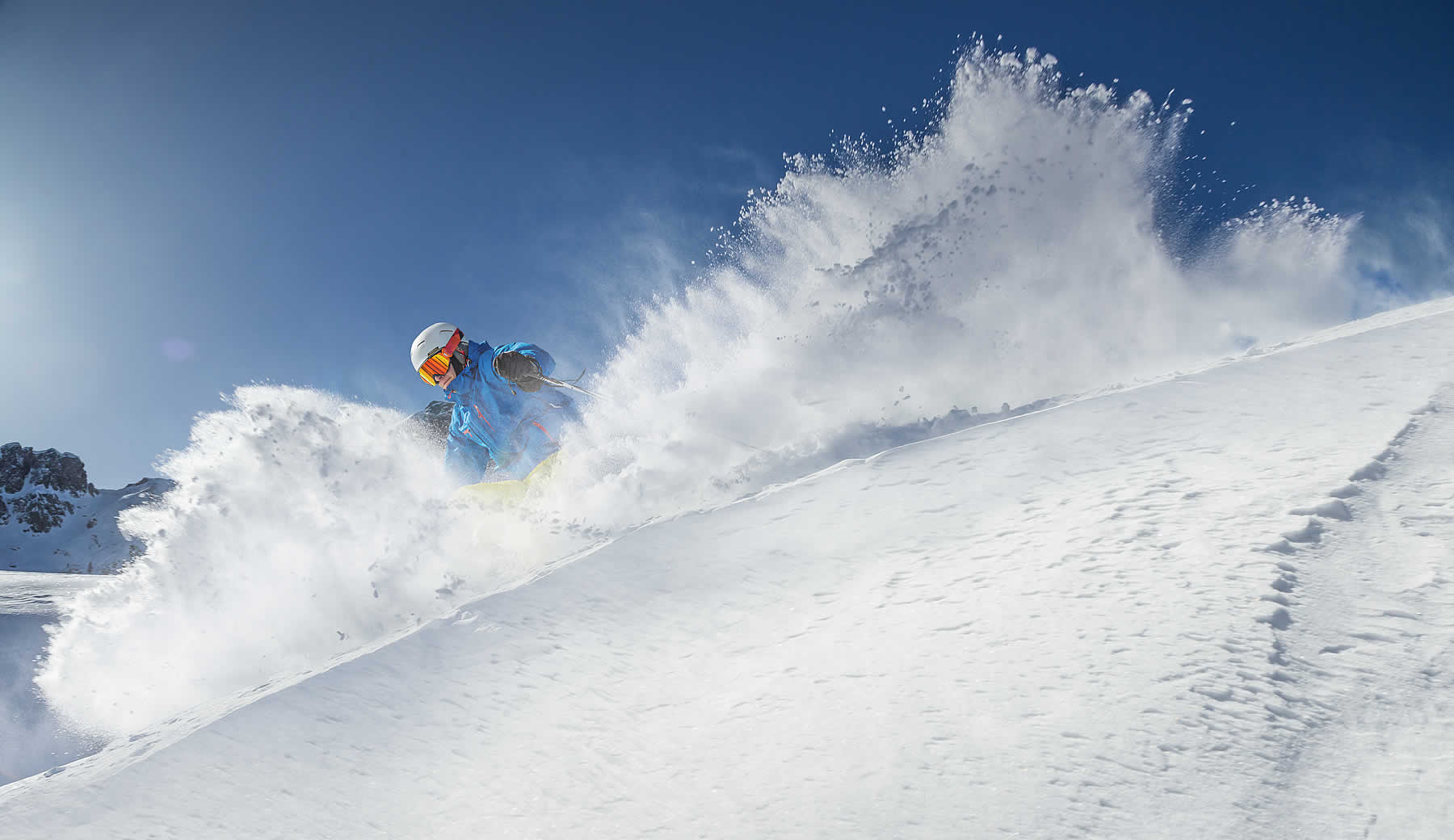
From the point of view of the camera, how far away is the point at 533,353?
8625mm

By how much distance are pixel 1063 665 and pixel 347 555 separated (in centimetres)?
508

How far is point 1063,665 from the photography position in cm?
230

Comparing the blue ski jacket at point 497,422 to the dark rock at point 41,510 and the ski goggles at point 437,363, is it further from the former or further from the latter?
the dark rock at point 41,510

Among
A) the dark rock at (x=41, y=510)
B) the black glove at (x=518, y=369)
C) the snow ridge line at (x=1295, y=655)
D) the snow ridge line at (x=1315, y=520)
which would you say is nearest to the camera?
the snow ridge line at (x=1295, y=655)

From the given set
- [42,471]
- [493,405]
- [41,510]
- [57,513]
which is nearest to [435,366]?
[493,405]

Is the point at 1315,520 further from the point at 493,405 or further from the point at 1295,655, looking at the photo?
the point at 493,405

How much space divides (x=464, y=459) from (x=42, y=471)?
14993cm

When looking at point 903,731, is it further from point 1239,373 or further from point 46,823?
point 1239,373

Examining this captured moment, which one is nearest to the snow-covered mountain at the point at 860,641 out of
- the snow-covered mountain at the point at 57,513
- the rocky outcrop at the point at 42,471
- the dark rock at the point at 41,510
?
the snow-covered mountain at the point at 57,513

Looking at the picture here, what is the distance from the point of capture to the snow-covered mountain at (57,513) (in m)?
87.8

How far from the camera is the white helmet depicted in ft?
28.0

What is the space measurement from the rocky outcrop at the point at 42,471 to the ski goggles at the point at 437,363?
475 feet

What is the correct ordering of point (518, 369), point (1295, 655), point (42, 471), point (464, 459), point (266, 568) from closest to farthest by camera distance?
1. point (1295, 655)
2. point (266, 568)
3. point (518, 369)
4. point (464, 459)
5. point (42, 471)

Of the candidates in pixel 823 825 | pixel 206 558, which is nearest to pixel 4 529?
pixel 206 558
